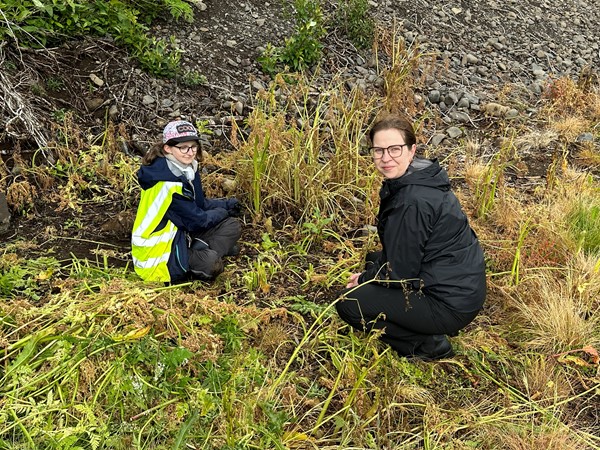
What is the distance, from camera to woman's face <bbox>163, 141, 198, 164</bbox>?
3.26m

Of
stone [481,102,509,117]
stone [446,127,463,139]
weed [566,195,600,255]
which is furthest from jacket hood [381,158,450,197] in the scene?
stone [481,102,509,117]

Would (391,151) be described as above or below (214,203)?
above

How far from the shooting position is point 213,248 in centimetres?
355

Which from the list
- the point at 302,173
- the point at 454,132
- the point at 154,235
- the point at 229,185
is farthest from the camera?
the point at 454,132

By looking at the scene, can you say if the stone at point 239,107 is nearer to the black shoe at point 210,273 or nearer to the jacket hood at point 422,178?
the black shoe at point 210,273

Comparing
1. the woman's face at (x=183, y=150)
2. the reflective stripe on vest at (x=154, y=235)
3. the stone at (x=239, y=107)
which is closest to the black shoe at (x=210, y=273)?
the reflective stripe on vest at (x=154, y=235)

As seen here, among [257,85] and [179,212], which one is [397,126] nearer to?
[179,212]

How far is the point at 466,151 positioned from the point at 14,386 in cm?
408

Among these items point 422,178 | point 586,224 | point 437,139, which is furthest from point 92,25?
point 586,224

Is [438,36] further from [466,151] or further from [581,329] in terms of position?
[581,329]

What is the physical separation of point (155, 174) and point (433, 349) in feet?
6.13

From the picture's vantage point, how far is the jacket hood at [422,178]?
278 cm

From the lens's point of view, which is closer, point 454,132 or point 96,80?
point 96,80

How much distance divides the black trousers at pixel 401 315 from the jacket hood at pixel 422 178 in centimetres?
55
